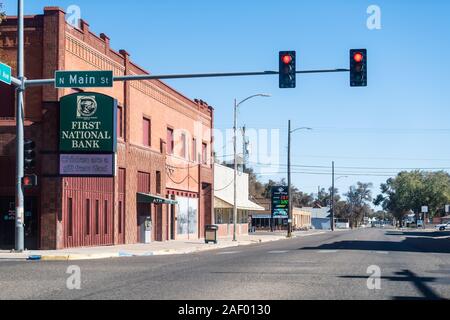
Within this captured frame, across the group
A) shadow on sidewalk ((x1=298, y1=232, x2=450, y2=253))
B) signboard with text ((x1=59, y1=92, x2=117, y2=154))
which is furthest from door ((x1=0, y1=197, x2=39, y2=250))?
shadow on sidewalk ((x1=298, y1=232, x2=450, y2=253))

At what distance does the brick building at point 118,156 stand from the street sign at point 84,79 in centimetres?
587

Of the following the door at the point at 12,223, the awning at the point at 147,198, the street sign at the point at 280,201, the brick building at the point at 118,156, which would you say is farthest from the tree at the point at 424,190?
the door at the point at 12,223

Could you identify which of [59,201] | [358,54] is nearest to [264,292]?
[358,54]

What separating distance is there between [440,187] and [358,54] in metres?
125

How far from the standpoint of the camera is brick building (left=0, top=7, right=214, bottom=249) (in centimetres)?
3039

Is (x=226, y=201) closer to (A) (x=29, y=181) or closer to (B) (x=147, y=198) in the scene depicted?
(B) (x=147, y=198)

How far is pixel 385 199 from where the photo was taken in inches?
7790

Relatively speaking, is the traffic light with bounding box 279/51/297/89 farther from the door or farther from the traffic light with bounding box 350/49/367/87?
the door

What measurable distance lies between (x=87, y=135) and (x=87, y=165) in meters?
1.35

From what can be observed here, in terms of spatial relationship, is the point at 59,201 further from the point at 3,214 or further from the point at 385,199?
the point at 385,199

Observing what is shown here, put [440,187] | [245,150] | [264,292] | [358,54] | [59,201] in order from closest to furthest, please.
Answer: [264,292], [358,54], [59,201], [245,150], [440,187]

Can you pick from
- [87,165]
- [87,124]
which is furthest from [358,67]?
[87,165]

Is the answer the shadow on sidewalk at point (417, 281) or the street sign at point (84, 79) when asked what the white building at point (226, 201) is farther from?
the shadow on sidewalk at point (417, 281)

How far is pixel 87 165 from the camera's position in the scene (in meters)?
30.8
